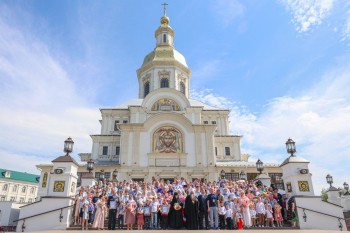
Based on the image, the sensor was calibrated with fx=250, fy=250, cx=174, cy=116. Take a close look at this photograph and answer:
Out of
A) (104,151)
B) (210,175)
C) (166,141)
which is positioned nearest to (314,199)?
(210,175)

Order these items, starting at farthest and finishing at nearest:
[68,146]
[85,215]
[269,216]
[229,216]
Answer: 1. [68,146]
2. [269,216]
3. [229,216]
4. [85,215]

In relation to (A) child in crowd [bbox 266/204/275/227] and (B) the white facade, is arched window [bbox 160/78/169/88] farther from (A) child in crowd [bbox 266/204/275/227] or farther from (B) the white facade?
(B) the white facade

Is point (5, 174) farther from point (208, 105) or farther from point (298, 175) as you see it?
point (298, 175)

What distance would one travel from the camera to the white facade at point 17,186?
173ft

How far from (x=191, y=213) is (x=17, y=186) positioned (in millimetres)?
58682

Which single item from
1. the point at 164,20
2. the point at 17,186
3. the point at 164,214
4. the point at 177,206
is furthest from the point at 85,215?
the point at 17,186

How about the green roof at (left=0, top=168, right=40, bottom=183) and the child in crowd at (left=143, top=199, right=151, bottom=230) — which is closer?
the child in crowd at (left=143, top=199, right=151, bottom=230)

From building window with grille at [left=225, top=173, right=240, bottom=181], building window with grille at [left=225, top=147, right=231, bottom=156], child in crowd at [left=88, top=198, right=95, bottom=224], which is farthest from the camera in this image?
building window with grille at [left=225, top=147, right=231, bottom=156]

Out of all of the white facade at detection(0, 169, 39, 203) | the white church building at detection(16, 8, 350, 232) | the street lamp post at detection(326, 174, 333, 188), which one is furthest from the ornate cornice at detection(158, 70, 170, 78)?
the white facade at detection(0, 169, 39, 203)

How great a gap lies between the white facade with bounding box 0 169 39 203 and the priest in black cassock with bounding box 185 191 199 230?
182 feet

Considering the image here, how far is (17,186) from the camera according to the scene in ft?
181

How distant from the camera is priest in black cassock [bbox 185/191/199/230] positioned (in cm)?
1001

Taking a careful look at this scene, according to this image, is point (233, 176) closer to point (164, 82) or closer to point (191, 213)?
point (164, 82)

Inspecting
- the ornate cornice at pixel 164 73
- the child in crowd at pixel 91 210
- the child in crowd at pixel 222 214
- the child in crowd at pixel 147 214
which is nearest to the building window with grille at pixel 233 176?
the child in crowd at pixel 222 214
